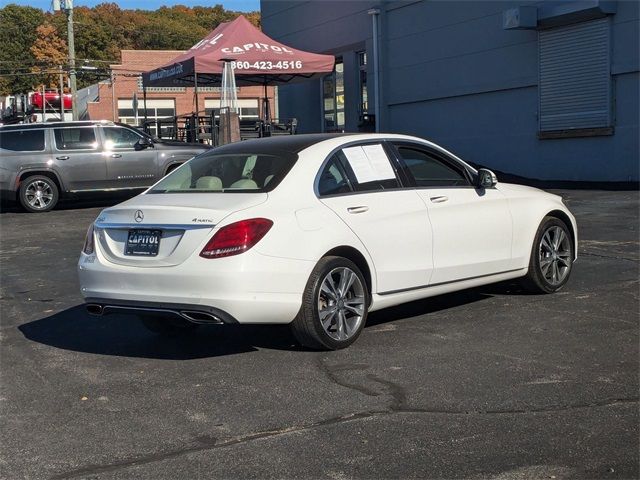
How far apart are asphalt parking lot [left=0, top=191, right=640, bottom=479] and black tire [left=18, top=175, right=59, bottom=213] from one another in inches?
373

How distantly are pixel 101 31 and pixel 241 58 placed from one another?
73.7 metres

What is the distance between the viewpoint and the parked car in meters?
17.4

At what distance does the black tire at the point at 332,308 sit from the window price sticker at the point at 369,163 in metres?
0.80

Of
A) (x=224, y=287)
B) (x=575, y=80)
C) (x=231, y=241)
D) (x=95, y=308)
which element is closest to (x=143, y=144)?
(x=575, y=80)

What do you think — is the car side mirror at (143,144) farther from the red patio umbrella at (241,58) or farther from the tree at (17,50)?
the tree at (17,50)

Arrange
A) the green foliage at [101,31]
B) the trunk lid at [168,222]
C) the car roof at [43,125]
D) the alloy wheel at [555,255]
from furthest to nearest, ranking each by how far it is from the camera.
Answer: the green foliage at [101,31], the car roof at [43,125], the alloy wheel at [555,255], the trunk lid at [168,222]

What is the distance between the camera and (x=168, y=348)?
266 inches

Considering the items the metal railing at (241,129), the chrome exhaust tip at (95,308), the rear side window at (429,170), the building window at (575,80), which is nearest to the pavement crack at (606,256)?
the rear side window at (429,170)

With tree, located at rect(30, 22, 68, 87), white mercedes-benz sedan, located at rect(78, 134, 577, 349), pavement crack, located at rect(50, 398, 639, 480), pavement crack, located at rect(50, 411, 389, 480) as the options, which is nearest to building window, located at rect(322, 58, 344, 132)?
white mercedes-benz sedan, located at rect(78, 134, 577, 349)

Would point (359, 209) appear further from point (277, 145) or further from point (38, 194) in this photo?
point (38, 194)

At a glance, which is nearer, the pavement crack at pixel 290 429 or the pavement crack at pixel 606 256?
the pavement crack at pixel 290 429

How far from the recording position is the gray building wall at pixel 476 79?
732 inches

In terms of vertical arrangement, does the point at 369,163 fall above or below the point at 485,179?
above

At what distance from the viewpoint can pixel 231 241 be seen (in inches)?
231
